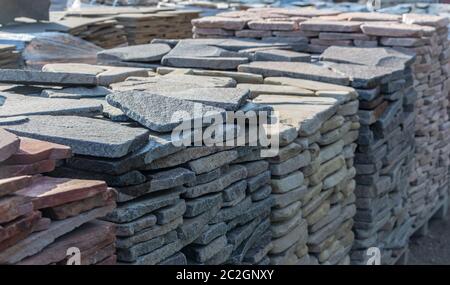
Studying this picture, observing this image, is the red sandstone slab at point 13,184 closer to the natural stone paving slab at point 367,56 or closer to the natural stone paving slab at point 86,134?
the natural stone paving slab at point 86,134

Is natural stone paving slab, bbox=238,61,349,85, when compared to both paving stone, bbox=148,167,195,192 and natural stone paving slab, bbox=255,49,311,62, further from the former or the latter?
paving stone, bbox=148,167,195,192

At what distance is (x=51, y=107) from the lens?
4.07 meters

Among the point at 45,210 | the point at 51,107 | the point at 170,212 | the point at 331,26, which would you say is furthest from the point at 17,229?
the point at 331,26

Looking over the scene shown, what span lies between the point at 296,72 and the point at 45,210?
325cm

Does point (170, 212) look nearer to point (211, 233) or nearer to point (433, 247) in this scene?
point (211, 233)

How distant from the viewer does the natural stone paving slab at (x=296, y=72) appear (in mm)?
5777

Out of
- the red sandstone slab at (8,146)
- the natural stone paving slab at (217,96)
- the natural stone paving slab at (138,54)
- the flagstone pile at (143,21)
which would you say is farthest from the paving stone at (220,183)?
the flagstone pile at (143,21)

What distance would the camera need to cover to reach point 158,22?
10219 mm

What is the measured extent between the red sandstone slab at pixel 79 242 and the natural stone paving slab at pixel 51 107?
0.96 metres

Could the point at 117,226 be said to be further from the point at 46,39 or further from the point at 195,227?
the point at 46,39

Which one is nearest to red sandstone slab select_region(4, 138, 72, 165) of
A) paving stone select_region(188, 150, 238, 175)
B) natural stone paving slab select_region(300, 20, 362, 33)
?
paving stone select_region(188, 150, 238, 175)

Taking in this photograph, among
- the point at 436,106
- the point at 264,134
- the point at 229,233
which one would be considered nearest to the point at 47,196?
the point at 229,233

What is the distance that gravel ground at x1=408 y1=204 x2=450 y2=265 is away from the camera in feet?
23.5

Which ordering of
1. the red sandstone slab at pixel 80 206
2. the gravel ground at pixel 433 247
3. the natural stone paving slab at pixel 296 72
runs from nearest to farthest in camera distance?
the red sandstone slab at pixel 80 206 → the natural stone paving slab at pixel 296 72 → the gravel ground at pixel 433 247
